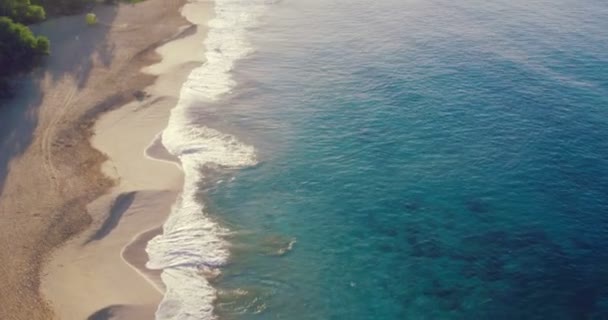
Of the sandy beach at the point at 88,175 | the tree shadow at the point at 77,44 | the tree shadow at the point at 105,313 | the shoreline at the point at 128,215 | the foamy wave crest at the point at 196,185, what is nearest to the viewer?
the tree shadow at the point at 105,313

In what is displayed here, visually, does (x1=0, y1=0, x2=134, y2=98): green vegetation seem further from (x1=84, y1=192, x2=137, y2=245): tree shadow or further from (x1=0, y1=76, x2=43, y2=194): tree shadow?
(x1=84, y1=192, x2=137, y2=245): tree shadow

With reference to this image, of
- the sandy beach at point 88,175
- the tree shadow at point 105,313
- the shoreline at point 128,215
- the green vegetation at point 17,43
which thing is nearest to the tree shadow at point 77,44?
the sandy beach at point 88,175

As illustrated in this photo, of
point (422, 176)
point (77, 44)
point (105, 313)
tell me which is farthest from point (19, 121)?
point (422, 176)

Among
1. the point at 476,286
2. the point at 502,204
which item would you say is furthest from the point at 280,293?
the point at 502,204

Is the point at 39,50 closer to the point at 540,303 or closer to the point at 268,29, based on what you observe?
the point at 268,29

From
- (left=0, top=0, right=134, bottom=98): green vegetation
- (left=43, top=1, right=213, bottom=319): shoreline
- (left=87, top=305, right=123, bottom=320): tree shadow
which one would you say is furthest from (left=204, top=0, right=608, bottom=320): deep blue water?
(left=0, top=0, right=134, bottom=98): green vegetation

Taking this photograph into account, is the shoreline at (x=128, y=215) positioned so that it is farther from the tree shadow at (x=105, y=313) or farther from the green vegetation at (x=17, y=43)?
the green vegetation at (x=17, y=43)
